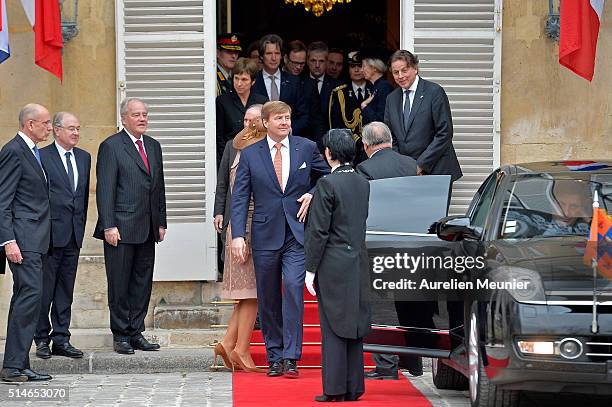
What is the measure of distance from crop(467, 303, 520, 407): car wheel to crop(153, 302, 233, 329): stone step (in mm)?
4244

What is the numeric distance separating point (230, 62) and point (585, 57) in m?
3.53

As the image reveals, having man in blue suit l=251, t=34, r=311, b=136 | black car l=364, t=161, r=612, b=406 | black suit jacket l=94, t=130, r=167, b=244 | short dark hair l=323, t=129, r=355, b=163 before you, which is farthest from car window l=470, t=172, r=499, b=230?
man in blue suit l=251, t=34, r=311, b=136

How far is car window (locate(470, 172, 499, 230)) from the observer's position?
912cm

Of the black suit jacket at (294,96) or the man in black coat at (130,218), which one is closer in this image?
the man in black coat at (130,218)

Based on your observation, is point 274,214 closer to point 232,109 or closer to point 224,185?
point 224,185

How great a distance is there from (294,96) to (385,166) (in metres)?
2.92

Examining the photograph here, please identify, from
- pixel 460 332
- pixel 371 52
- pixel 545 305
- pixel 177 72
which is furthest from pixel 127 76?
pixel 545 305

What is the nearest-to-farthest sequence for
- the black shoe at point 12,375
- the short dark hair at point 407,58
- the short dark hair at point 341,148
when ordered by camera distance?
the short dark hair at point 341,148
the black shoe at point 12,375
the short dark hair at point 407,58

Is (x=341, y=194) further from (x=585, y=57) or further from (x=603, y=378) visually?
(x=585, y=57)

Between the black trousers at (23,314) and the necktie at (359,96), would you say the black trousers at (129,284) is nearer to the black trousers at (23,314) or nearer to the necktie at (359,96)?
the black trousers at (23,314)

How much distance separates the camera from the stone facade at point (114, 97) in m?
12.6

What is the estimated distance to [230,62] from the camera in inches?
524

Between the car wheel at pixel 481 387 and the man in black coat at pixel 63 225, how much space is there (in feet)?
13.8

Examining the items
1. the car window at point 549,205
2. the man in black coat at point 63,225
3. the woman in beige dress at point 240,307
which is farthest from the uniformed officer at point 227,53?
the car window at point 549,205
